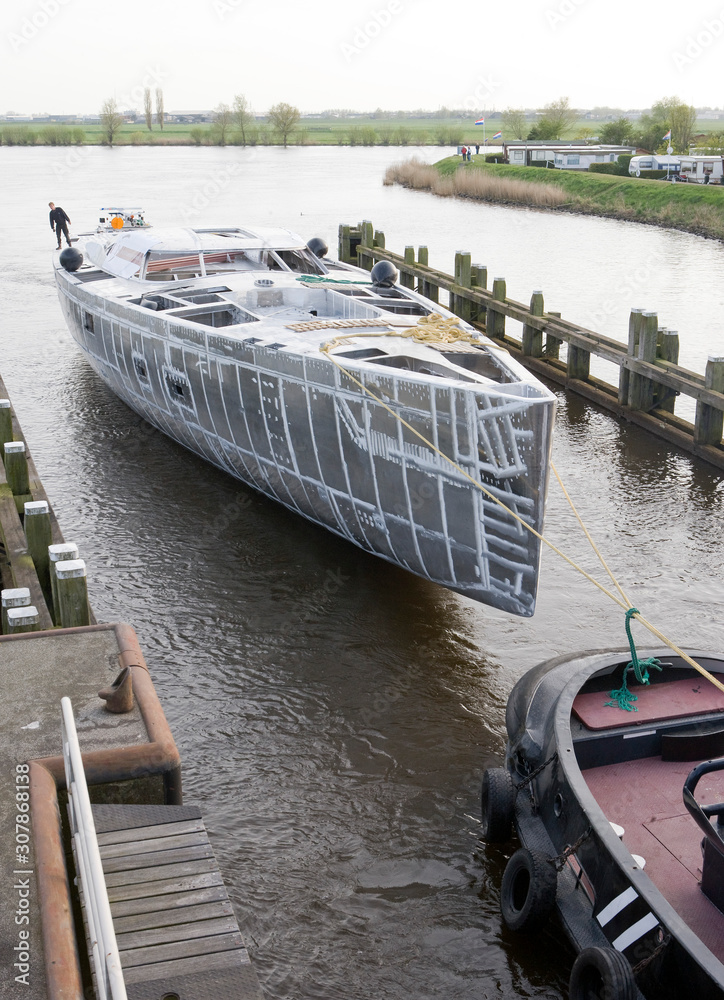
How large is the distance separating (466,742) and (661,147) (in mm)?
57945

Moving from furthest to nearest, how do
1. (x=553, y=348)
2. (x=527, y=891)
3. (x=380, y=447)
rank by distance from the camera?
(x=553, y=348)
(x=380, y=447)
(x=527, y=891)

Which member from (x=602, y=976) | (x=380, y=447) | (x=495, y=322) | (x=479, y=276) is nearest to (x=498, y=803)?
(x=602, y=976)

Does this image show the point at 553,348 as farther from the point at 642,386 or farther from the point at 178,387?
the point at 178,387

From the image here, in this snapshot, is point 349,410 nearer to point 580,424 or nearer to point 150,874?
point 150,874

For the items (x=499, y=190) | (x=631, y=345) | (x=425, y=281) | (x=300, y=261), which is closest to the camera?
(x=631, y=345)

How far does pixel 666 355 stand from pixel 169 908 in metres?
11.0

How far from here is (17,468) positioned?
801cm

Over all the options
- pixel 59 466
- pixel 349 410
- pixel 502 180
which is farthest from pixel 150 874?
pixel 502 180

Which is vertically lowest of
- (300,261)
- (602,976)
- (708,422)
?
(602,976)

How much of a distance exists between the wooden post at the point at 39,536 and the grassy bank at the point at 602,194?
30261 mm

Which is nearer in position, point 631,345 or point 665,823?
point 665,823

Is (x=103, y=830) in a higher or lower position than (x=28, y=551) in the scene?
lower

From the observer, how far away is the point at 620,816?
16.7 ft

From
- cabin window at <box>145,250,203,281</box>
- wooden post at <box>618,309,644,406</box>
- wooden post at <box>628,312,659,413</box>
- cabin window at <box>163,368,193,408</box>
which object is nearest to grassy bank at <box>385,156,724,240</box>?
wooden post at <box>618,309,644,406</box>
